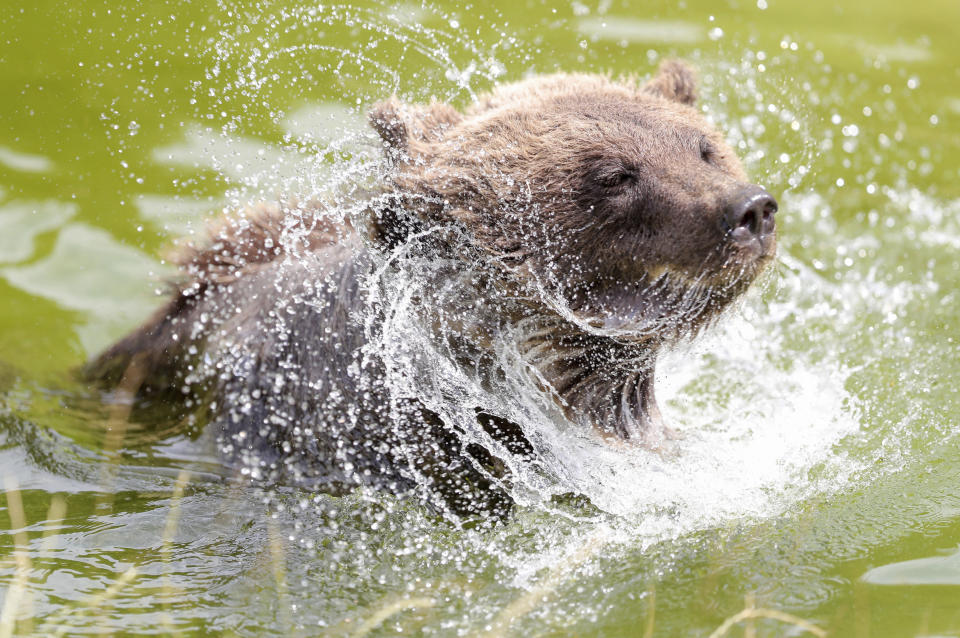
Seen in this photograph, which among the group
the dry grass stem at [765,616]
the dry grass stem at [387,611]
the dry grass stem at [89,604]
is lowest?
the dry grass stem at [765,616]

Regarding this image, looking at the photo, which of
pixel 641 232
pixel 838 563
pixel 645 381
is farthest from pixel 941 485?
pixel 641 232

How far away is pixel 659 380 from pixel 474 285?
57.7 inches

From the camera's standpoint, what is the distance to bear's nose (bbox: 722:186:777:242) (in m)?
3.59

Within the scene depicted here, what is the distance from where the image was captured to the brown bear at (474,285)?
12.6ft

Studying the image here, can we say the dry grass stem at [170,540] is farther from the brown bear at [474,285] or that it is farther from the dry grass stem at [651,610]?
the dry grass stem at [651,610]

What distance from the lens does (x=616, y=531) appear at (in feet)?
13.7

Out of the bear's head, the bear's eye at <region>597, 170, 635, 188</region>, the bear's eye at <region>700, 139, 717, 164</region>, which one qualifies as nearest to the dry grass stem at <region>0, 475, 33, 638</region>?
the bear's head

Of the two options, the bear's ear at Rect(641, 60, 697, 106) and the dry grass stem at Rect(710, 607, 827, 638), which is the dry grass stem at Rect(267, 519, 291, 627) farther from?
the bear's ear at Rect(641, 60, 697, 106)

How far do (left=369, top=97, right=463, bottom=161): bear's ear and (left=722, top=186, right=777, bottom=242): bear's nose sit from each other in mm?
1366

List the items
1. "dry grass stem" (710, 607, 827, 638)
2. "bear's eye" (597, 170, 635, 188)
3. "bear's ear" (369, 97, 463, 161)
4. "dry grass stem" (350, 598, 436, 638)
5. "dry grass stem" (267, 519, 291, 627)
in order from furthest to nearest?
1. "bear's ear" (369, 97, 463, 161)
2. "bear's eye" (597, 170, 635, 188)
3. "dry grass stem" (267, 519, 291, 627)
4. "dry grass stem" (350, 598, 436, 638)
5. "dry grass stem" (710, 607, 827, 638)

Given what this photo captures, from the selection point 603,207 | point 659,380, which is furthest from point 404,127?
point 659,380

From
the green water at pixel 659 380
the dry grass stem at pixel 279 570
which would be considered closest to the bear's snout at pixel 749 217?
the green water at pixel 659 380

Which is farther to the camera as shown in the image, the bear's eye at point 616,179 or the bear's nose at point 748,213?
the bear's eye at point 616,179

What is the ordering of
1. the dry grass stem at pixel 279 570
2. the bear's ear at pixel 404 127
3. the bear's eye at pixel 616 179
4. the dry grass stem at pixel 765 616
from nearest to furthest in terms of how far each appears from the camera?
the dry grass stem at pixel 765 616 < the dry grass stem at pixel 279 570 < the bear's eye at pixel 616 179 < the bear's ear at pixel 404 127
